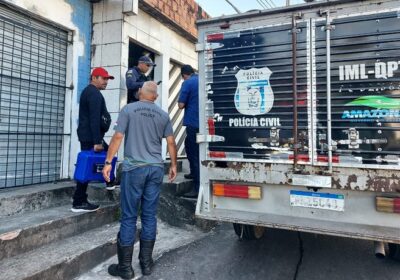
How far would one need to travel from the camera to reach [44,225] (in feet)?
11.9

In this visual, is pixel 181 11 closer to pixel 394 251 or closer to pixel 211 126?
pixel 211 126

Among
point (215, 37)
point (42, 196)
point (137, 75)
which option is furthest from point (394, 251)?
point (42, 196)

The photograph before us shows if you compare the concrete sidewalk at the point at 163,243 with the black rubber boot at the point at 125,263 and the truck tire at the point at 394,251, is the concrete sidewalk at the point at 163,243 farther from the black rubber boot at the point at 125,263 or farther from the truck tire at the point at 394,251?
the truck tire at the point at 394,251

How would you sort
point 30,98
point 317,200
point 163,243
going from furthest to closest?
1. point 30,98
2. point 163,243
3. point 317,200

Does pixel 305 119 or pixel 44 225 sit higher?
pixel 305 119

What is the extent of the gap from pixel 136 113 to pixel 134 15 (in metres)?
2.90

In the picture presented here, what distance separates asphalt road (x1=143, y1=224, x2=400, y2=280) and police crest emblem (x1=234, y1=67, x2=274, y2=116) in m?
1.72

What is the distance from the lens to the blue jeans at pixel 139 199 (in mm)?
3412

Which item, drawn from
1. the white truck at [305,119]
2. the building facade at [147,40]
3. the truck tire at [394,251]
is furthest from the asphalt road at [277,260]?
the building facade at [147,40]

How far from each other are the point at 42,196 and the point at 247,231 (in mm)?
2684

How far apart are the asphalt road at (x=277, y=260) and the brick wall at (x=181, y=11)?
14.2 ft

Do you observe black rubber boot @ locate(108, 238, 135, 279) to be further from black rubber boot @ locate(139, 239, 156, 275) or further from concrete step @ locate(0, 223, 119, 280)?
concrete step @ locate(0, 223, 119, 280)

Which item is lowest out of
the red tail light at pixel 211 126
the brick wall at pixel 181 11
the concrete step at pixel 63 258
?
the concrete step at pixel 63 258

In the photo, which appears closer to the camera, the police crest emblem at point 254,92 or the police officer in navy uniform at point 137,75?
the police crest emblem at point 254,92
